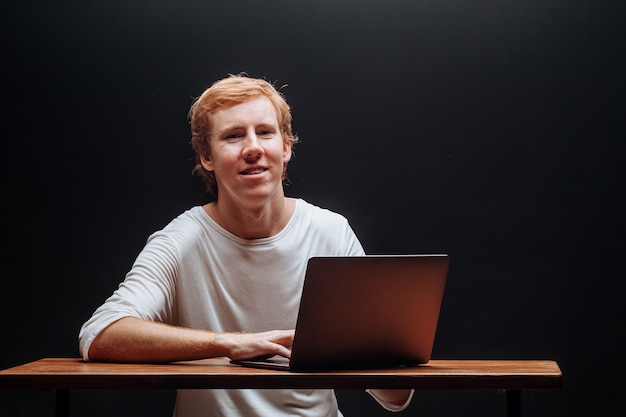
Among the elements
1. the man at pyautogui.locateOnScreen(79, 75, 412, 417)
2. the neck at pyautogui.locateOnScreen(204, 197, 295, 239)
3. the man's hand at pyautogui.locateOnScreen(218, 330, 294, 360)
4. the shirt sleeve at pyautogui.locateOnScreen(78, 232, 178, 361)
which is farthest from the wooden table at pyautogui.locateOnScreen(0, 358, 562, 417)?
the neck at pyautogui.locateOnScreen(204, 197, 295, 239)

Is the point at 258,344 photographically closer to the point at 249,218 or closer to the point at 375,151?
the point at 249,218

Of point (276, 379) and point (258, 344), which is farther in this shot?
point (258, 344)

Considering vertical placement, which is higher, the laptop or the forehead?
the forehead

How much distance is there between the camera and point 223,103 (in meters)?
2.54

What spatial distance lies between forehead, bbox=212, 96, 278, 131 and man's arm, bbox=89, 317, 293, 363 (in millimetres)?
751

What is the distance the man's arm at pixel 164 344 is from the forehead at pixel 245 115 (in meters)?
0.75

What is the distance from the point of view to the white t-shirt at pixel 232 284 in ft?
7.74

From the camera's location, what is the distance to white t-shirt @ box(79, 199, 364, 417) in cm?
236

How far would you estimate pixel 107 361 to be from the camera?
78.3 inches

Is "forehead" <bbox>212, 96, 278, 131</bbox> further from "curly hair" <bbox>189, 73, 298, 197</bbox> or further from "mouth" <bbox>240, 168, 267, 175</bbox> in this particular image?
"mouth" <bbox>240, 168, 267, 175</bbox>

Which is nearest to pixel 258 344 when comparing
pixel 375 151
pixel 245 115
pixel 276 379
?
pixel 276 379

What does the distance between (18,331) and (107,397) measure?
39 cm

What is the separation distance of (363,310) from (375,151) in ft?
4.30

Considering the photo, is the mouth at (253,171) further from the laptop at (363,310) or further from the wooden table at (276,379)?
the wooden table at (276,379)
